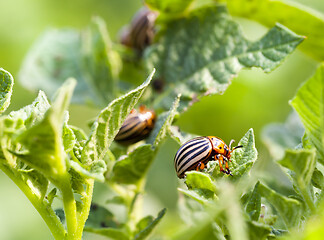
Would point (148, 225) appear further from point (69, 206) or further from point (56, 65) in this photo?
point (56, 65)

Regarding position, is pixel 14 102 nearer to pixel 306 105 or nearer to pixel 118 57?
pixel 118 57

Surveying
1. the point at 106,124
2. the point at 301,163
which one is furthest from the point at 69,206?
the point at 301,163

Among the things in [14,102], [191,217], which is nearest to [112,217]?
[191,217]

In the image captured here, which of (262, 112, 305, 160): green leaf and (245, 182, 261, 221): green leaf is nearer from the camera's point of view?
(245, 182, 261, 221): green leaf

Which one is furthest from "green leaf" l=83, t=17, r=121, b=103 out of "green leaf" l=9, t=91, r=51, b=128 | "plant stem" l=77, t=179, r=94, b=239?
"plant stem" l=77, t=179, r=94, b=239

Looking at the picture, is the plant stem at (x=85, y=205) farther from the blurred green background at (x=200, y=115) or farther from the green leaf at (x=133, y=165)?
the blurred green background at (x=200, y=115)

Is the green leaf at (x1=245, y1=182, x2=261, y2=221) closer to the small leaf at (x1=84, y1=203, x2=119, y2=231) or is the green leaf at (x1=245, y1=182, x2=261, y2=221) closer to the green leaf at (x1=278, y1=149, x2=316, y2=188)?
the green leaf at (x1=278, y1=149, x2=316, y2=188)

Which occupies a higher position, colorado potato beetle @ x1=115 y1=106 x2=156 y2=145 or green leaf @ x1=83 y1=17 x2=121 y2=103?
green leaf @ x1=83 y1=17 x2=121 y2=103
